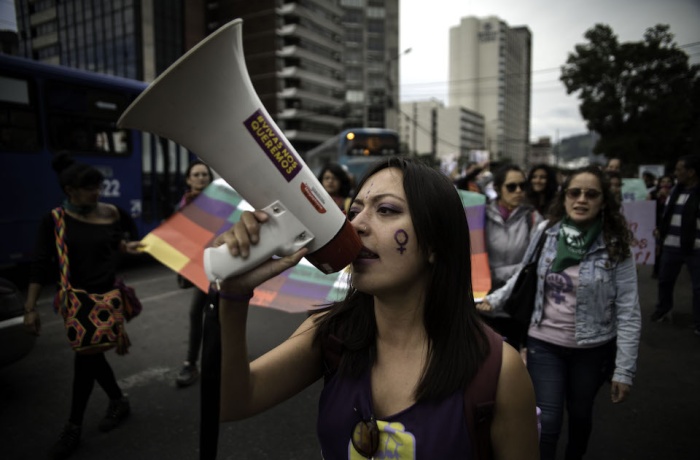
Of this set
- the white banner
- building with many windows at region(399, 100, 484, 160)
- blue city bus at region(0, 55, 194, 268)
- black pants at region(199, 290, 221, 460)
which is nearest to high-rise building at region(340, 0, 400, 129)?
building with many windows at region(399, 100, 484, 160)

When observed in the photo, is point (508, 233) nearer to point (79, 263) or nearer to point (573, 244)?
point (573, 244)

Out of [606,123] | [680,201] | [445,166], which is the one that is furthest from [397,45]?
[680,201]

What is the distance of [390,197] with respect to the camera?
1.29 meters

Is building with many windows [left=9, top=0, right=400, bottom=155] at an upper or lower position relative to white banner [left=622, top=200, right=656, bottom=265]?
A: upper

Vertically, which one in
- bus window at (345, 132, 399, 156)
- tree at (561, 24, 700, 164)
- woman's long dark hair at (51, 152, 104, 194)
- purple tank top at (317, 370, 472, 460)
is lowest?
purple tank top at (317, 370, 472, 460)

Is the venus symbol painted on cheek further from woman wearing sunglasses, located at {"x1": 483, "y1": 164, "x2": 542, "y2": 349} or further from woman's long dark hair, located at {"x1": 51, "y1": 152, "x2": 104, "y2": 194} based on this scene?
woman's long dark hair, located at {"x1": 51, "y1": 152, "x2": 104, "y2": 194}

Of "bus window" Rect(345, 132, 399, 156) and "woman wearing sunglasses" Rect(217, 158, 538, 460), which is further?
"bus window" Rect(345, 132, 399, 156)

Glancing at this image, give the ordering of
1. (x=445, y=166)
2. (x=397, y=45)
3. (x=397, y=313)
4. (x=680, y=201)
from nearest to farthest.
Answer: (x=397, y=313), (x=680, y=201), (x=445, y=166), (x=397, y=45)

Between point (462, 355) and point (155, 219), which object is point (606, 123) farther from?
point (462, 355)

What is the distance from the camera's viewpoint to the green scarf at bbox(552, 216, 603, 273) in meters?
2.42

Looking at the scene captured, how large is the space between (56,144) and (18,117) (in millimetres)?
650

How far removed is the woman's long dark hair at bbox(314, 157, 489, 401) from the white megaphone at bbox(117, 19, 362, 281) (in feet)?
0.80

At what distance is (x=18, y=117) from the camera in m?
7.10

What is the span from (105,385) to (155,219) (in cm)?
691
